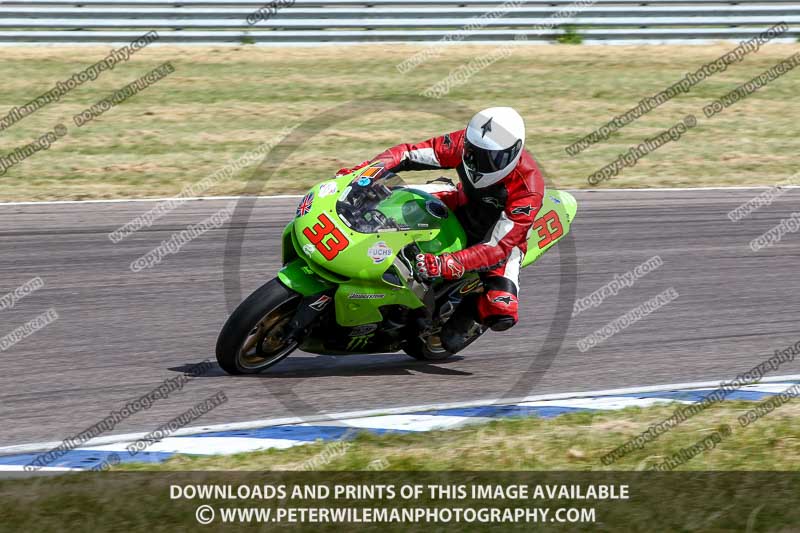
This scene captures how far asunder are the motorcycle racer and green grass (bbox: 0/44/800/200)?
249 inches

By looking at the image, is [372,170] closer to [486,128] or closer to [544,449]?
[486,128]

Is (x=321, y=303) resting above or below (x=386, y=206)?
below

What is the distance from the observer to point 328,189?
7223mm

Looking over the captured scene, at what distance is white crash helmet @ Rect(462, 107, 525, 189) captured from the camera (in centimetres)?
703

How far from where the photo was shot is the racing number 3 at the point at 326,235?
6969 mm

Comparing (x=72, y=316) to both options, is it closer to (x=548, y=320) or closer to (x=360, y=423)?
(x=360, y=423)

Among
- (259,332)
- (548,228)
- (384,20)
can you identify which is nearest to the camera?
(259,332)

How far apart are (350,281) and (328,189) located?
25.2 inches

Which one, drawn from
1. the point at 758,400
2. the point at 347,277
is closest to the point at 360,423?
the point at 347,277

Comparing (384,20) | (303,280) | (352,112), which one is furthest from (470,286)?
(384,20)

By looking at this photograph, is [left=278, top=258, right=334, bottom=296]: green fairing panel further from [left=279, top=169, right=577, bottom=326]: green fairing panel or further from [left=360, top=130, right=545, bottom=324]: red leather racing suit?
[left=360, top=130, right=545, bottom=324]: red leather racing suit

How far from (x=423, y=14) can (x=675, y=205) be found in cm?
772

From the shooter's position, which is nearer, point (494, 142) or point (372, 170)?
point (494, 142)

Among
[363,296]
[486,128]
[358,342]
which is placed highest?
[486,128]
